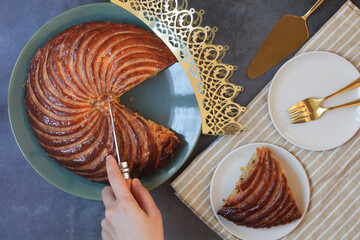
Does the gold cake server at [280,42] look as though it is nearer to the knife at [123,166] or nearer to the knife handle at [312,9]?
the knife handle at [312,9]

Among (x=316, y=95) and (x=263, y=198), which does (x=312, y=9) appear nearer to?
(x=316, y=95)

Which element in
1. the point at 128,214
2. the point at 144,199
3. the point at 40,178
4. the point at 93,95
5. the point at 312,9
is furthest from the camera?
the point at 40,178

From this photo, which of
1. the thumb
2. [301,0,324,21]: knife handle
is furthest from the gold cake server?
the thumb

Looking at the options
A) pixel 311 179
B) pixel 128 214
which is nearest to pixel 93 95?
pixel 128 214

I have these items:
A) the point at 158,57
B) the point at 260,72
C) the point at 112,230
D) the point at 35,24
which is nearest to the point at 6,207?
the point at 112,230

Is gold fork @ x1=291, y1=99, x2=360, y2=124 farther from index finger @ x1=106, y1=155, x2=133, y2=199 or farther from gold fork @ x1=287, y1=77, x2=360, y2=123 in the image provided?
index finger @ x1=106, y1=155, x2=133, y2=199

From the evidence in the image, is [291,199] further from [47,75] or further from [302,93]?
[47,75]

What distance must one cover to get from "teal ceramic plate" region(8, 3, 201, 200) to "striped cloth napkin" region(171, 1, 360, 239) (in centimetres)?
24

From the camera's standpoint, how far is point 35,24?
2.81 meters

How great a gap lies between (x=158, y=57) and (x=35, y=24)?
114 centimetres

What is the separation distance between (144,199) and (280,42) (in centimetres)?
166

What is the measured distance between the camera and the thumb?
2.04 metres

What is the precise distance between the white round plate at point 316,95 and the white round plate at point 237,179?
0.19m

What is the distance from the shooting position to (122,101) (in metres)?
2.70
